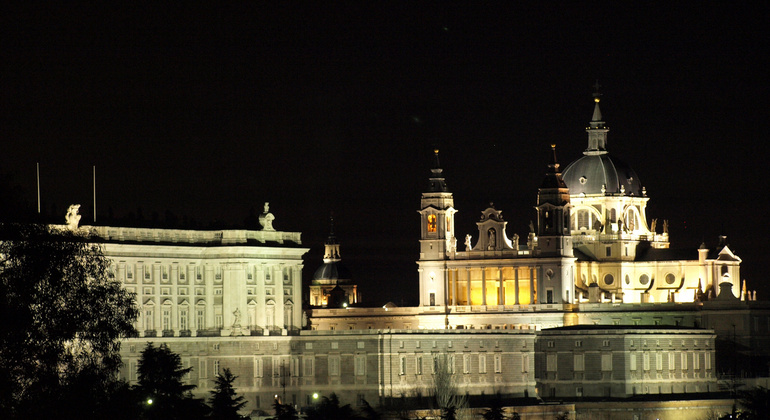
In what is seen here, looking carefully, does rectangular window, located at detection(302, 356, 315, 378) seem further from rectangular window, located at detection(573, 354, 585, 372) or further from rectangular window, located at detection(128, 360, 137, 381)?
rectangular window, located at detection(573, 354, 585, 372)

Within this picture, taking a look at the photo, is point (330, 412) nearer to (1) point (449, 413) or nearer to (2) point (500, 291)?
(1) point (449, 413)

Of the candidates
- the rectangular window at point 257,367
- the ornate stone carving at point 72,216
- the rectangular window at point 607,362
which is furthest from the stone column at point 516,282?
the ornate stone carving at point 72,216

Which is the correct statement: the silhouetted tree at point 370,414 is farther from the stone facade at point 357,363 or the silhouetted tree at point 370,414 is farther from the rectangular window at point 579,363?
the rectangular window at point 579,363

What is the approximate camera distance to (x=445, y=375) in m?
152

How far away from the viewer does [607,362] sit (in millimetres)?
162500

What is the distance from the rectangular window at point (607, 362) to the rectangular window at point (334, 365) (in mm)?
19842

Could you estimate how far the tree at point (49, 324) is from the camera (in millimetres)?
70375

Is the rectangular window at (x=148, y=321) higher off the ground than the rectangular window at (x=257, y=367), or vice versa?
the rectangular window at (x=148, y=321)

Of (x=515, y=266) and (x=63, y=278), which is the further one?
(x=515, y=266)

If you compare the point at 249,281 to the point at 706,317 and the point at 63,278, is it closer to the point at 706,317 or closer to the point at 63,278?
the point at 706,317

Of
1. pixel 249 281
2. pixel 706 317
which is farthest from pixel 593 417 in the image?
pixel 706 317

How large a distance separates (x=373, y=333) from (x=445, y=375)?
8.44m

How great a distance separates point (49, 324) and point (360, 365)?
85.9 meters

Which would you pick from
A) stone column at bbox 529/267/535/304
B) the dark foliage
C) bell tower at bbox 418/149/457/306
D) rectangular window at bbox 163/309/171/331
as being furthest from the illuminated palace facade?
the dark foliage
